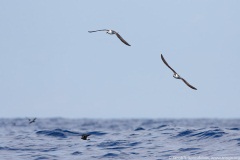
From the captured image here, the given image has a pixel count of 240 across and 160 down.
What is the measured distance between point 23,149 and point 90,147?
287 centimetres

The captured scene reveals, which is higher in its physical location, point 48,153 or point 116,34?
point 116,34

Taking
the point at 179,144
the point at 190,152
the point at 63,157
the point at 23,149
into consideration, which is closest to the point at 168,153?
the point at 190,152

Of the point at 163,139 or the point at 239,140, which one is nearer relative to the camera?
the point at 239,140

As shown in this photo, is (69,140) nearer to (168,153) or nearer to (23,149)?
(23,149)

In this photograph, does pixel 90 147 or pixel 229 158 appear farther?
pixel 90 147

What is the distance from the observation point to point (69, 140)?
2881 centimetres

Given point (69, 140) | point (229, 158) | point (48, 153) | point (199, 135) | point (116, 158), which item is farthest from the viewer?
point (69, 140)

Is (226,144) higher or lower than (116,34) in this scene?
lower

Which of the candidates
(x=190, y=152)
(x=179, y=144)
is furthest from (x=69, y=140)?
(x=190, y=152)

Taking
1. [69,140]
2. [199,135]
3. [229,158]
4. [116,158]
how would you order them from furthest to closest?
[69,140] < [199,135] < [116,158] < [229,158]

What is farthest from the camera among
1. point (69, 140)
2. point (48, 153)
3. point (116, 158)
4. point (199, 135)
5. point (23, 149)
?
point (69, 140)

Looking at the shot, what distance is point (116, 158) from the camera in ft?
70.9

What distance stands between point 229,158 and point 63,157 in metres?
6.29

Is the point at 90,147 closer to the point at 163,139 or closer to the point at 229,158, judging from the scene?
the point at 163,139
